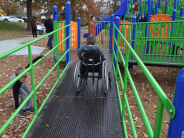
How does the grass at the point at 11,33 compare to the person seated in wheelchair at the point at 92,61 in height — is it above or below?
above

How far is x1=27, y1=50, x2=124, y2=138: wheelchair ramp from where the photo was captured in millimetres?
2664

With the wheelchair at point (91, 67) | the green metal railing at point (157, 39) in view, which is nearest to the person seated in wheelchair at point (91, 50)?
the wheelchair at point (91, 67)

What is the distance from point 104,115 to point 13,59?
6244mm

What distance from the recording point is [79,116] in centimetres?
309

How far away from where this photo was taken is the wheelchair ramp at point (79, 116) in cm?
266

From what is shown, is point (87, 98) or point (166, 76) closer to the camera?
point (87, 98)

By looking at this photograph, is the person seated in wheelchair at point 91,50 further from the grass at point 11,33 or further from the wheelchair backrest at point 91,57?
the grass at point 11,33

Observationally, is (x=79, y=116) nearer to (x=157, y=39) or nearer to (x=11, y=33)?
(x=157, y=39)

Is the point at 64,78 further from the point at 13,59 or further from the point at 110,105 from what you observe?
the point at 13,59

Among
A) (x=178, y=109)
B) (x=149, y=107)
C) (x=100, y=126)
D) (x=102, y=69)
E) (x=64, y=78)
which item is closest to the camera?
(x=178, y=109)

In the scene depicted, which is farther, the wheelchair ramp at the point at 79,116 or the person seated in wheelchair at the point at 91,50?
the person seated in wheelchair at the point at 91,50

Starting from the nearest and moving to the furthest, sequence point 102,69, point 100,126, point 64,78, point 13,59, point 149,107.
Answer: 1. point 100,126
2. point 102,69
3. point 149,107
4. point 64,78
5. point 13,59

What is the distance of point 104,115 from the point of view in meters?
3.13

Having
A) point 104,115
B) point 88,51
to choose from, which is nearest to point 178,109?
point 104,115
